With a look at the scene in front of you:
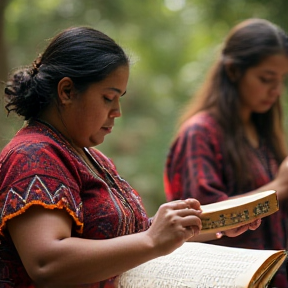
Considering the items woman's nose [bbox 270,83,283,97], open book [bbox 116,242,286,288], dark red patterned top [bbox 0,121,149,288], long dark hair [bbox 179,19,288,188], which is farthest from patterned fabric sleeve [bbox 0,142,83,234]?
woman's nose [bbox 270,83,283,97]

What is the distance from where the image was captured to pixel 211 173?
269cm

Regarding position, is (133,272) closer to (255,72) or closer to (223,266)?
(223,266)

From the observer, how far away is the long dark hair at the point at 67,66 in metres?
1.72

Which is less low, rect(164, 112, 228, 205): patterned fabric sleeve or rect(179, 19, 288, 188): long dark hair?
rect(179, 19, 288, 188): long dark hair

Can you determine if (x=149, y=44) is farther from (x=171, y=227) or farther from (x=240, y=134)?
(x=171, y=227)

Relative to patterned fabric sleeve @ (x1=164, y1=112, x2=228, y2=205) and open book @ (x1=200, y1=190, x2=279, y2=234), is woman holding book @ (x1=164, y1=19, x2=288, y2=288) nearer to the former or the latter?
patterned fabric sleeve @ (x1=164, y1=112, x2=228, y2=205)

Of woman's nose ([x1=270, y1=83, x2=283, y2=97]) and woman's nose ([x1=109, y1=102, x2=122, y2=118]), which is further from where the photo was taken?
woman's nose ([x1=270, y1=83, x2=283, y2=97])

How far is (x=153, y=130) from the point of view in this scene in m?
7.56

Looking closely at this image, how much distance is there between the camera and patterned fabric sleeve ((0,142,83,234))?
59.8 inches

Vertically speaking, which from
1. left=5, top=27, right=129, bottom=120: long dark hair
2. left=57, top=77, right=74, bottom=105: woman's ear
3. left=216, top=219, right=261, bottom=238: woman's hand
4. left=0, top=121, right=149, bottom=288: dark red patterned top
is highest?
left=5, top=27, right=129, bottom=120: long dark hair

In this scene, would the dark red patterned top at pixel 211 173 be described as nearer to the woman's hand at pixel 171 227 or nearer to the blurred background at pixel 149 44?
the woman's hand at pixel 171 227

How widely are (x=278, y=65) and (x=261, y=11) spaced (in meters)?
1.83

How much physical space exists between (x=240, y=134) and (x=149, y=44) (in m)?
4.98

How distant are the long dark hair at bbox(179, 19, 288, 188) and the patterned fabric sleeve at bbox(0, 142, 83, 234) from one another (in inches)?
51.2
